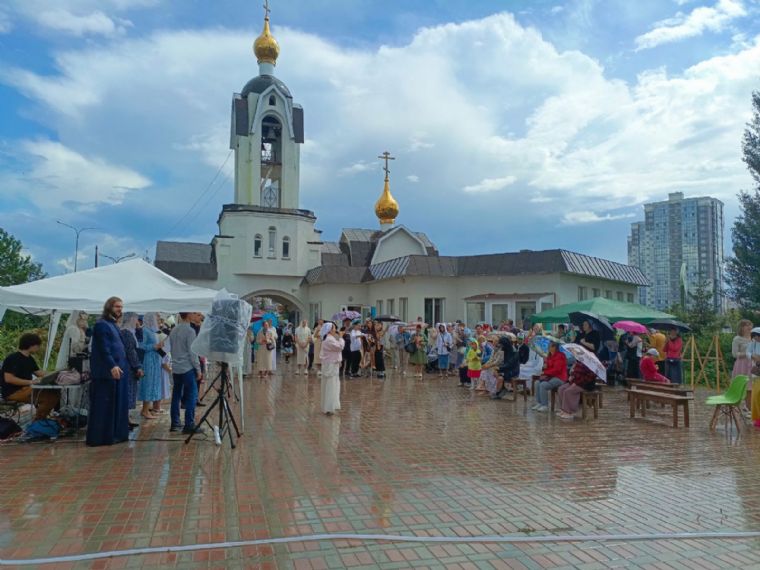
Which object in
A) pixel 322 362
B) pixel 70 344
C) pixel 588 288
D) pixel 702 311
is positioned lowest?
pixel 322 362

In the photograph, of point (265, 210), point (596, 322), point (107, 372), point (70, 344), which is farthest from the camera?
point (265, 210)

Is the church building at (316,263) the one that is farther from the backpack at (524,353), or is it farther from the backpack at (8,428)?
the backpack at (8,428)

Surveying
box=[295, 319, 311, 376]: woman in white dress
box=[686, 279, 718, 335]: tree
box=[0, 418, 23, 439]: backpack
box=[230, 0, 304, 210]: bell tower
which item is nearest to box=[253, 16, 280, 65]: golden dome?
box=[230, 0, 304, 210]: bell tower

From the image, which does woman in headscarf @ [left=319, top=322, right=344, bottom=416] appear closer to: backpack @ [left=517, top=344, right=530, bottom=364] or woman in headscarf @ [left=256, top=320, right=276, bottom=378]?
backpack @ [left=517, top=344, right=530, bottom=364]

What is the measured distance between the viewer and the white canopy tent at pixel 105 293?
316 inches

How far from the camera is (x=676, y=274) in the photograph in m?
51.7

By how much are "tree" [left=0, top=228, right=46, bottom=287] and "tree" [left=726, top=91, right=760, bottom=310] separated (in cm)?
3092

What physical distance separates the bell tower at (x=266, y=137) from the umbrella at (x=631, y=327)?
22.7 meters

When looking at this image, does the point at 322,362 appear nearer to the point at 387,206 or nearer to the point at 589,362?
the point at 589,362

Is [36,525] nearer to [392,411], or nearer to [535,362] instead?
[392,411]

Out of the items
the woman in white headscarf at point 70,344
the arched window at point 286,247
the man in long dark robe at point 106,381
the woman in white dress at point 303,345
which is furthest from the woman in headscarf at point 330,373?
the arched window at point 286,247

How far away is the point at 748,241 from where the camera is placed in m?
24.8

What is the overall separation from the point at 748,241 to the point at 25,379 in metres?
28.0

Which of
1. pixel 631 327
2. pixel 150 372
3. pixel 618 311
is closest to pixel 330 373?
pixel 150 372
